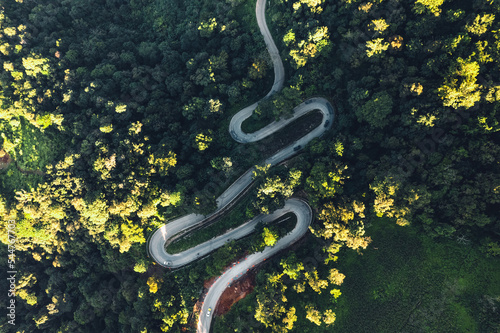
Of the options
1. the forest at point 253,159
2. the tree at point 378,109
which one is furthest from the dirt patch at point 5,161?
the tree at point 378,109

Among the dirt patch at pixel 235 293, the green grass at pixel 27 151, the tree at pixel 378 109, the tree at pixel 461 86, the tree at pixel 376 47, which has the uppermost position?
the green grass at pixel 27 151

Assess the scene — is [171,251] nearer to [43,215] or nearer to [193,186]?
[193,186]

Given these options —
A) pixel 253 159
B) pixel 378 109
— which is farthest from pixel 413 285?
pixel 253 159

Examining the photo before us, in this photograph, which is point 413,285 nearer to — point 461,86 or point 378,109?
point 378,109

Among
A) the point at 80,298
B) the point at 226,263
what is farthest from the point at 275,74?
the point at 80,298

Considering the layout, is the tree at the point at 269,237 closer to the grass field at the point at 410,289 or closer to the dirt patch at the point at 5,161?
the grass field at the point at 410,289

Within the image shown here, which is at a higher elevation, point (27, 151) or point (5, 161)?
point (5, 161)

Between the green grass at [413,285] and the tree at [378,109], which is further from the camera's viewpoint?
the tree at [378,109]
